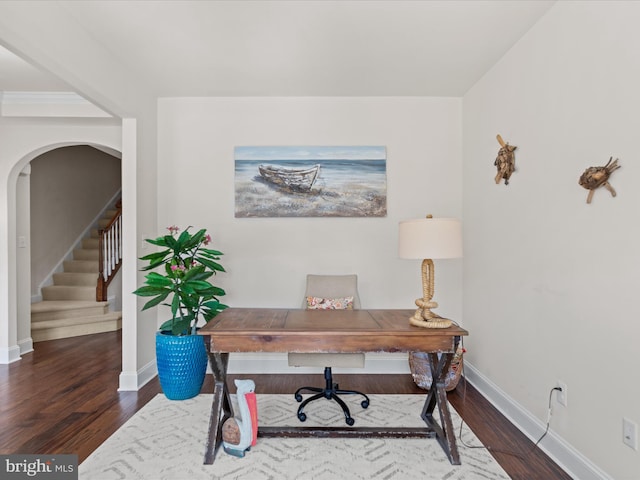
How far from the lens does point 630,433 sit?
1.63 metres

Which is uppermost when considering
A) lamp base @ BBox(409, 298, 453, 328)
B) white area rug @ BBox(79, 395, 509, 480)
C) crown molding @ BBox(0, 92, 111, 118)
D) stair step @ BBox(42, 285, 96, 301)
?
crown molding @ BBox(0, 92, 111, 118)

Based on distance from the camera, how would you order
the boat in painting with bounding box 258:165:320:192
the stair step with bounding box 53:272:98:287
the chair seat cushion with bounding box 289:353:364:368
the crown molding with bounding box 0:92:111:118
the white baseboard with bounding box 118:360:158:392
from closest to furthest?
the chair seat cushion with bounding box 289:353:364:368, the white baseboard with bounding box 118:360:158:392, the crown molding with bounding box 0:92:111:118, the boat in painting with bounding box 258:165:320:192, the stair step with bounding box 53:272:98:287

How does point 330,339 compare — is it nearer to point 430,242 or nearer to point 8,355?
point 430,242

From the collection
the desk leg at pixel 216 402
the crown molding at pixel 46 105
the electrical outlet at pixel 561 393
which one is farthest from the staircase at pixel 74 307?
the electrical outlet at pixel 561 393

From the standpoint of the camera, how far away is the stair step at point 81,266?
5.73 metres

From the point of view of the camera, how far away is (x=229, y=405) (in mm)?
2217

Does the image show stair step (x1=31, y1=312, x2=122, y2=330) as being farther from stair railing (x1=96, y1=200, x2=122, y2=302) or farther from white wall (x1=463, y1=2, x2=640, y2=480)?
white wall (x1=463, y1=2, x2=640, y2=480)

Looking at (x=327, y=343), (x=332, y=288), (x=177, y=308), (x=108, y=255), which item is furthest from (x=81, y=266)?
(x=327, y=343)

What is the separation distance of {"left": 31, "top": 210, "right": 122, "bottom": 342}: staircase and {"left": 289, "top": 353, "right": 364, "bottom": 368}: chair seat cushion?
382 cm

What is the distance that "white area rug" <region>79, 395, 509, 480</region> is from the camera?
1929 millimetres

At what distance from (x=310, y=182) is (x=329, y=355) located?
1.72 m

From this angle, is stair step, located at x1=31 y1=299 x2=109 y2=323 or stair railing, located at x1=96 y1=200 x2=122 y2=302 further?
stair railing, located at x1=96 y1=200 x2=122 y2=302

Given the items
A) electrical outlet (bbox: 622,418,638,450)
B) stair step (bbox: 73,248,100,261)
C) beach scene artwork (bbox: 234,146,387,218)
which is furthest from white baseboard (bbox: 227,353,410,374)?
stair step (bbox: 73,248,100,261)

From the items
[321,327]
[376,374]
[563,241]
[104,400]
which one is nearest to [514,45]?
[563,241]
